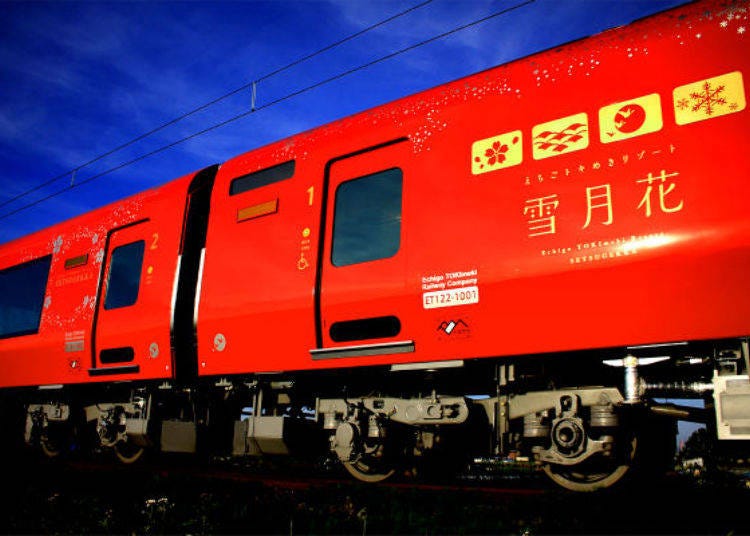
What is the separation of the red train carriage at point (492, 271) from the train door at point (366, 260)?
2 centimetres

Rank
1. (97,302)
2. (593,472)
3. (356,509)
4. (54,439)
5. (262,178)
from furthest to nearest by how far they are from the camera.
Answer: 1. (54,439)
2. (97,302)
3. (262,178)
4. (593,472)
5. (356,509)

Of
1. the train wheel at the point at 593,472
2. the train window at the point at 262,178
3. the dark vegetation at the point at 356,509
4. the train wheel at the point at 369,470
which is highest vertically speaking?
the train window at the point at 262,178

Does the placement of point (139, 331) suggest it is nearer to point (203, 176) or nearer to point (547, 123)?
point (203, 176)

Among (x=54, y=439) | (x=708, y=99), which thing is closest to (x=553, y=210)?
(x=708, y=99)

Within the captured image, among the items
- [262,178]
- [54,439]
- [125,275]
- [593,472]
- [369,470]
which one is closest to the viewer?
[593,472]

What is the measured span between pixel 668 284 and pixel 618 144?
999 mm

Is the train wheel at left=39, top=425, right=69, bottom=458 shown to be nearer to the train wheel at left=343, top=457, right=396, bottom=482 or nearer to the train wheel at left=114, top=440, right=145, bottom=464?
the train wheel at left=114, top=440, right=145, bottom=464

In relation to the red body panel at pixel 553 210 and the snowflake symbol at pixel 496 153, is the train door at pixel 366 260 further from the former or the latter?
the snowflake symbol at pixel 496 153

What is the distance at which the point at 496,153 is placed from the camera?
15.7 ft

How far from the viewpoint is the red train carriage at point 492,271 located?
A: 388 centimetres

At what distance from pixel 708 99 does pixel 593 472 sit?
2.59 metres

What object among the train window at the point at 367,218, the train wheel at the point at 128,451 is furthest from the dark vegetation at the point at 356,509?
the train wheel at the point at 128,451

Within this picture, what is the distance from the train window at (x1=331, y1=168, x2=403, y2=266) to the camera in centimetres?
526

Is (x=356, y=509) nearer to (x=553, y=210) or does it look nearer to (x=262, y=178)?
(x=553, y=210)
